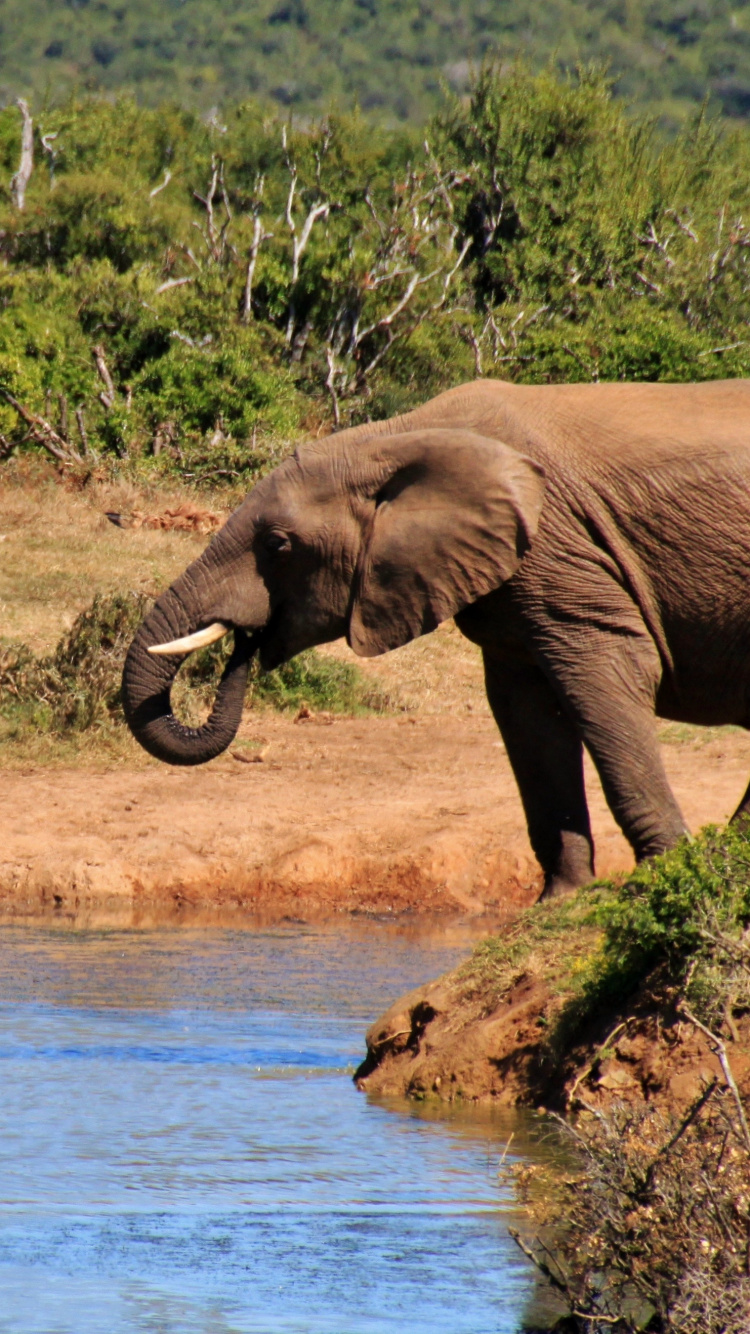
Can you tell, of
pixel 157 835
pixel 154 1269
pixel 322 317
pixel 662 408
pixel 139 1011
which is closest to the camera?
pixel 154 1269

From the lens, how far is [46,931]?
31.9 ft

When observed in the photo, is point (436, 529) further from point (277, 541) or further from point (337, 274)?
point (337, 274)

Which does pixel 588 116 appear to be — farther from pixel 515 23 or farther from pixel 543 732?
pixel 515 23

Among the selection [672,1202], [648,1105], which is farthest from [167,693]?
[672,1202]

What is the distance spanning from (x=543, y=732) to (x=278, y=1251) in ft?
8.63

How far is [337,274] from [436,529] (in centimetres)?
1900

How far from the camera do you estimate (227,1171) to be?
5.55 metres

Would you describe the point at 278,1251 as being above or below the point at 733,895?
below

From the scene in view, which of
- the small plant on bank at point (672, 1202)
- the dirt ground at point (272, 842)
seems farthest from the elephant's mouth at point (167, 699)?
the dirt ground at point (272, 842)

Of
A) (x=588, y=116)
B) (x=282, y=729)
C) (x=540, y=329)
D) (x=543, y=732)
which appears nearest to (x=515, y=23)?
(x=588, y=116)

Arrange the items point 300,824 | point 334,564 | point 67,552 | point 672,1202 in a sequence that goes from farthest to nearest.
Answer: point 67,552, point 300,824, point 334,564, point 672,1202

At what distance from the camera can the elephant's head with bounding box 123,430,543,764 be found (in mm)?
6539

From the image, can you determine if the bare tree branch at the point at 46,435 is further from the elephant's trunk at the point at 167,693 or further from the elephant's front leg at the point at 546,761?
the elephant's front leg at the point at 546,761

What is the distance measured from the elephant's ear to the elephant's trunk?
0.51 metres
